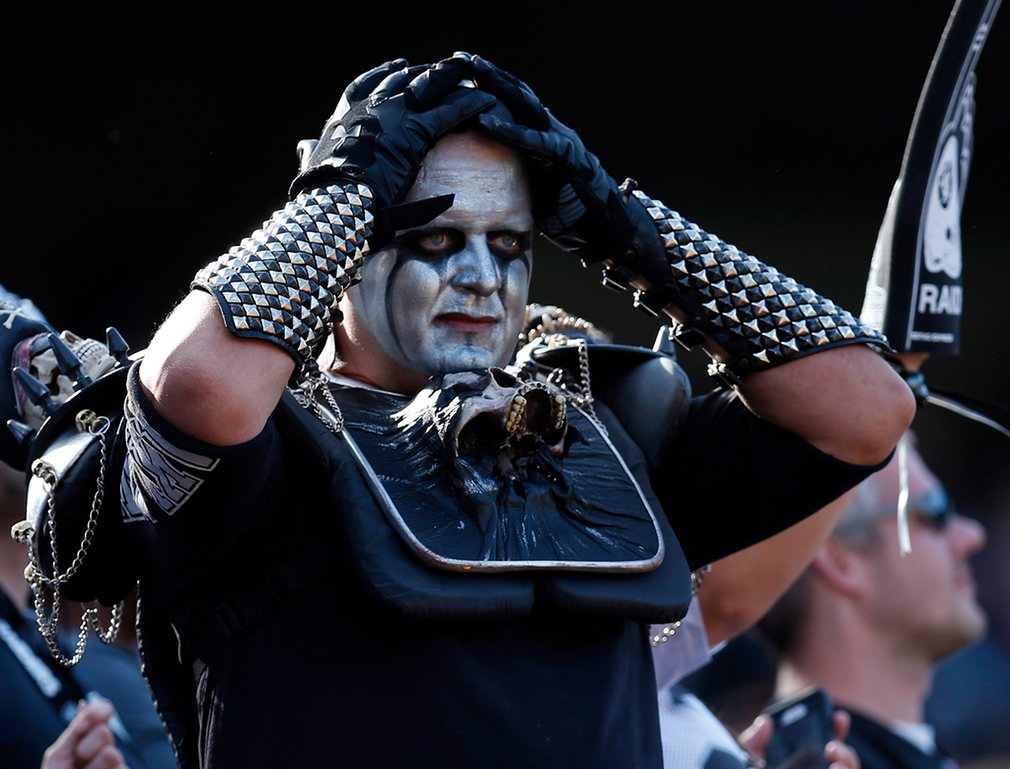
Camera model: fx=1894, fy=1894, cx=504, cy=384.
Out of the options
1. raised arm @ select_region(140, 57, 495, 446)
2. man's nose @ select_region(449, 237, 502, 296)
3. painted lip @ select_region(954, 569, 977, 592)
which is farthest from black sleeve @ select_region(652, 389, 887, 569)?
painted lip @ select_region(954, 569, 977, 592)

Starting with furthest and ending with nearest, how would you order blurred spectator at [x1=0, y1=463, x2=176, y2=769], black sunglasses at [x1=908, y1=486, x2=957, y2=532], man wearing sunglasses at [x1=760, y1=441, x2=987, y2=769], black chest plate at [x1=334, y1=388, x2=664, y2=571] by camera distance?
1. black sunglasses at [x1=908, y1=486, x2=957, y2=532]
2. man wearing sunglasses at [x1=760, y1=441, x2=987, y2=769]
3. blurred spectator at [x1=0, y1=463, x2=176, y2=769]
4. black chest plate at [x1=334, y1=388, x2=664, y2=571]

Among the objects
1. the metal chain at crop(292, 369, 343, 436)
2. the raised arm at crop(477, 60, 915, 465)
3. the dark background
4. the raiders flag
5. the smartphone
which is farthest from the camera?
the dark background

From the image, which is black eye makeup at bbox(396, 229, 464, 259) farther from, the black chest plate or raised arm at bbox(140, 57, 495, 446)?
the black chest plate

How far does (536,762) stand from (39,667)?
58.9 inches

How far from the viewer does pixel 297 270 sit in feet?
7.26

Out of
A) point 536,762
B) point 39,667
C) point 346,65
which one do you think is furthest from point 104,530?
→ point 346,65

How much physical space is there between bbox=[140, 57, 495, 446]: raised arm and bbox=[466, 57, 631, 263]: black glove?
0.04 meters

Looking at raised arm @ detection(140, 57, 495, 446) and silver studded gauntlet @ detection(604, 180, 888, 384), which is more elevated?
raised arm @ detection(140, 57, 495, 446)

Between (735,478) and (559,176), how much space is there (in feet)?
1.57

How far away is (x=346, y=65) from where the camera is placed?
501 centimetres

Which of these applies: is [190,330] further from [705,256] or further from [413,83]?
[705,256]

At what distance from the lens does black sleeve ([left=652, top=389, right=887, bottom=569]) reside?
2512 millimetres

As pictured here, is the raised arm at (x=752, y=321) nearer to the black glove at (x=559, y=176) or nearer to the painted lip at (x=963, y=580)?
the black glove at (x=559, y=176)

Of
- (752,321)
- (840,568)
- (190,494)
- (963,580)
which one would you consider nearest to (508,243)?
(752,321)
